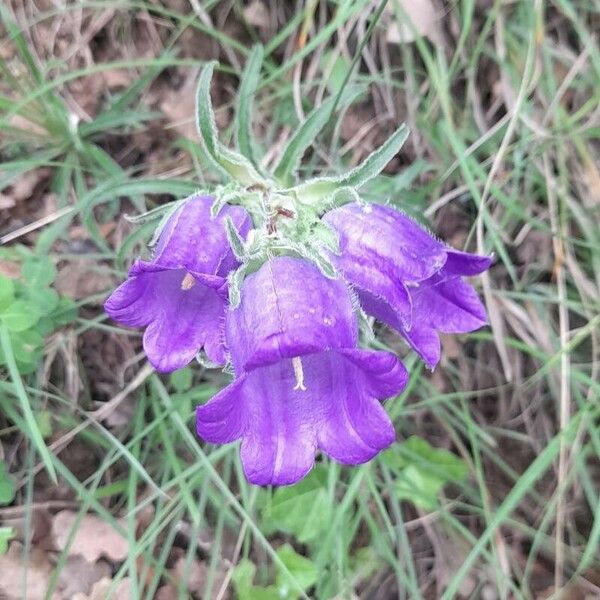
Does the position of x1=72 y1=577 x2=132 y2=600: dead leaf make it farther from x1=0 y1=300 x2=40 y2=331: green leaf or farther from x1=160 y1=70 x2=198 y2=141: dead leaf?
x1=160 y1=70 x2=198 y2=141: dead leaf

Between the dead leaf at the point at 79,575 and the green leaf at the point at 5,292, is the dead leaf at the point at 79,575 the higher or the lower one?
the lower one

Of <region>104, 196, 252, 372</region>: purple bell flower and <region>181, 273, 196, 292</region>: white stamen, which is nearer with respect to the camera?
<region>104, 196, 252, 372</region>: purple bell flower

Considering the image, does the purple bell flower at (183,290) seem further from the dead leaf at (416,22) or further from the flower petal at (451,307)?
the dead leaf at (416,22)

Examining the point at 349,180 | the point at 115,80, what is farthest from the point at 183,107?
the point at 349,180

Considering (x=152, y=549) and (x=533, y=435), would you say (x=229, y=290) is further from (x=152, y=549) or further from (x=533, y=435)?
(x=533, y=435)

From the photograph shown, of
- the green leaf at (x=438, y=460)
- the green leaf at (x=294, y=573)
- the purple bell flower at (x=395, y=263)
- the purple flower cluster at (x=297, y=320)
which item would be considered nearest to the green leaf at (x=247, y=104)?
the purple flower cluster at (x=297, y=320)

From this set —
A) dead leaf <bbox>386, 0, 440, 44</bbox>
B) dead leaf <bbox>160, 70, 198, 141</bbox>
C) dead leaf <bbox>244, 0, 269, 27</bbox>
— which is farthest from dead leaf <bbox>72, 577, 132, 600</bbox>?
dead leaf <bbox>386, 0, 440, 44</bbox>

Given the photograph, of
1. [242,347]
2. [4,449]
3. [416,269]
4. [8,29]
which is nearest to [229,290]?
[242,347]
